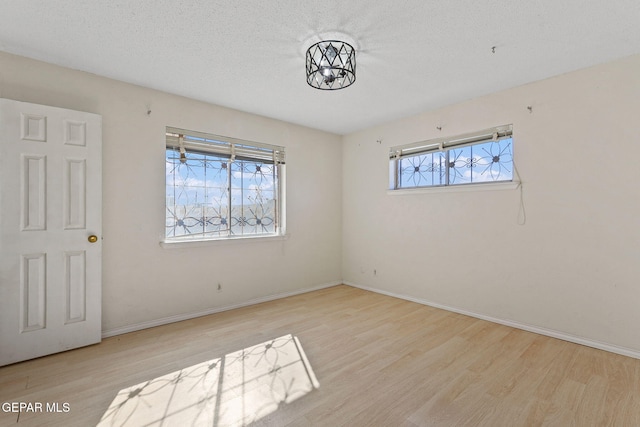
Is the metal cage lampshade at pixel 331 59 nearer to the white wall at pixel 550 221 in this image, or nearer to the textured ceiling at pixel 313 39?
the textured ceiling at pixel 313 39

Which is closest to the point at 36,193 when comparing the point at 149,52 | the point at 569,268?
the point at 149,52

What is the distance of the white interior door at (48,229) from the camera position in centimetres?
228

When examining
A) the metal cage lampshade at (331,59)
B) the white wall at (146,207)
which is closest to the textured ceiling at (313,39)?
the metal cage lampshade at (331,59)

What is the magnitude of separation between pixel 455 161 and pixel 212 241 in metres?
3.10

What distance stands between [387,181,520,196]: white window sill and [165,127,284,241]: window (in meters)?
1.74

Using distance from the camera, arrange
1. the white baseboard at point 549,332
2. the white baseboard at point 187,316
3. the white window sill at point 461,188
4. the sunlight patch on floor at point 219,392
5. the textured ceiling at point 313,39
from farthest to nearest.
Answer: the white window sill at point 461,188
the white baseboard at point 187,316
the white baseboard at point 549,332
the textured ceiling at point 313,39
the sunlight patch on floor at point 219,392

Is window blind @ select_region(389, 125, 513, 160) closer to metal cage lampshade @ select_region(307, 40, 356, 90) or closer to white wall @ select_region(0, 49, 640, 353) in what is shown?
white wall @ select_region(0, 49, 640, 353)

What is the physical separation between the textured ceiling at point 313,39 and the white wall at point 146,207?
193 millimetres

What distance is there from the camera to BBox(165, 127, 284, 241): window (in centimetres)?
327

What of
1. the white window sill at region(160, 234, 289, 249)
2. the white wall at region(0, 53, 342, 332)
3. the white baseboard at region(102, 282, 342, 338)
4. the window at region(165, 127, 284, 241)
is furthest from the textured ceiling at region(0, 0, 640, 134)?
the white baseboard at region(102, 282, 342, 338)

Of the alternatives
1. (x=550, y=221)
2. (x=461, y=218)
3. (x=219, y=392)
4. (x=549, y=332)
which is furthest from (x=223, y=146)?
(x=549, y=332)

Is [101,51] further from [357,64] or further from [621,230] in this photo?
[621,230]

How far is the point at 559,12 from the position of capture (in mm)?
1917

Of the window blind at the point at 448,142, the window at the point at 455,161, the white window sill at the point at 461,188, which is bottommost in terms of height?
the white window sill at the point at 461,188
